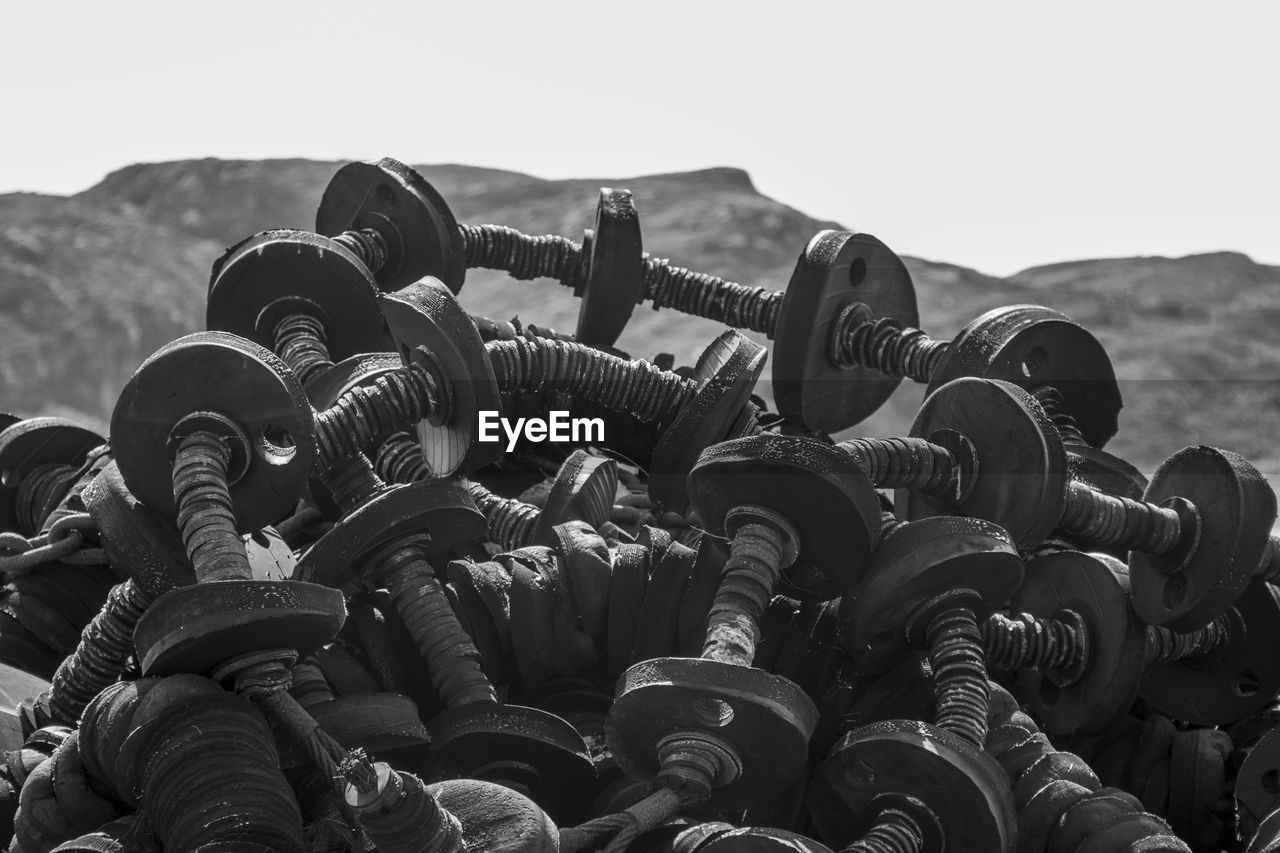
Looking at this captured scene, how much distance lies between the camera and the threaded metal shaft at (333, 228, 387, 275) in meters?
4.72

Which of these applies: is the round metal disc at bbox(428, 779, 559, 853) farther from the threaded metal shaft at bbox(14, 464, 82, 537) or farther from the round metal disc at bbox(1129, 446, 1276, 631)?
the threaded metal shaft at bbox(14, 464, 82, 537)

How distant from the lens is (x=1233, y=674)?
12.9 feet

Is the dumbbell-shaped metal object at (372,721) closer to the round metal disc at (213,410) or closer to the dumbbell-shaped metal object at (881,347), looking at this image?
the round metal disc at (213,410)

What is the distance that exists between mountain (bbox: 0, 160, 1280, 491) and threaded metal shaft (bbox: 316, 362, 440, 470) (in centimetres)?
563

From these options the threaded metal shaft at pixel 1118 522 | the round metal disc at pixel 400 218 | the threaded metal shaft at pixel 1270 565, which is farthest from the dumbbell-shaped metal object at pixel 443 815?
the round metal disc at pixel 400 218

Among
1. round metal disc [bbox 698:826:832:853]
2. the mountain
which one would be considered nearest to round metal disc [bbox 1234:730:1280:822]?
round metal disc [bbox 698:826:832:853]

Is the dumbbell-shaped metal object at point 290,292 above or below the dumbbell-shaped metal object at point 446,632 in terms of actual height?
above

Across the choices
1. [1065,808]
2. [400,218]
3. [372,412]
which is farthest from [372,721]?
[400,218]

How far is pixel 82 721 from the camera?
111 inches

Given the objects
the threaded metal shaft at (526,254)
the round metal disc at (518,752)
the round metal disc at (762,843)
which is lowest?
the round metal disc at (518,752)

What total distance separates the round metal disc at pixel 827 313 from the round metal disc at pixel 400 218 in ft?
3.45

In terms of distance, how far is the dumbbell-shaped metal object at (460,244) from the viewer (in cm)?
493

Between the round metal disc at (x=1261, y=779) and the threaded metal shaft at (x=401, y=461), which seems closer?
the round metal disc at (x=1261, y=779)

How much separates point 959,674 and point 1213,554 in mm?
842
